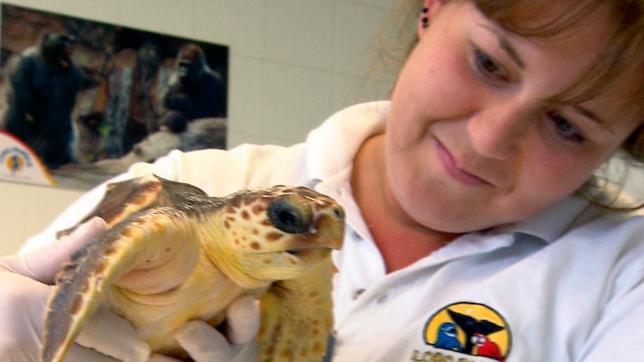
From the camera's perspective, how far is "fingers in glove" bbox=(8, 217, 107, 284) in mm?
524

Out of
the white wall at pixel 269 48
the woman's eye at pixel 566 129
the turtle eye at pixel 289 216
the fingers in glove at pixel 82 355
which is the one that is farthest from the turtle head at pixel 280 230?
the white wall at pixel 269 48

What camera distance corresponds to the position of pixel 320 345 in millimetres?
564

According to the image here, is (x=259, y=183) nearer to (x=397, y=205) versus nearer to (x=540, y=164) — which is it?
(x=397, y=205)

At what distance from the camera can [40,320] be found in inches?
21.6

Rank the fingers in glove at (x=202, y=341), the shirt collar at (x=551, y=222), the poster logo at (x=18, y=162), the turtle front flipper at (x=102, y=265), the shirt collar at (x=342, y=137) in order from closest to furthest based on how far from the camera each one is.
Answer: the turtle front flipper at (x=102, y=265) → the fingers in glove at (x=202, y=341) → the shirt collar at (x=551, y=222) → the shirt collar at (x=342, y=137) → the poster logo at (x=18, y=162)

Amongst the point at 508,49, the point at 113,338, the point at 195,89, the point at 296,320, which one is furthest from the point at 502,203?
the point at 195,89

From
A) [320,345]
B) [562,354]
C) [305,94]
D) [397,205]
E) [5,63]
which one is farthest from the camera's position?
[305,94]

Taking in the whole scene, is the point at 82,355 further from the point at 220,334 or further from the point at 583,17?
the point at 583,17

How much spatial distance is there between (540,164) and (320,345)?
30 cm

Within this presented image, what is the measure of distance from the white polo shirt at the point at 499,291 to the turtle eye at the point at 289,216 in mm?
254

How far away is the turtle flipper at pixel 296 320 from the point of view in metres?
0.55

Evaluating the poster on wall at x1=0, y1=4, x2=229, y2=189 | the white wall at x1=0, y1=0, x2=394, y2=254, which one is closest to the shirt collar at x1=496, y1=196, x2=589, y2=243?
the white wall at x1=0, y1=0, x2=394, y2=254

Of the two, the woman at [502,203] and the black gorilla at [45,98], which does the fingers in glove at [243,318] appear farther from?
the black gorilla at [45,98]

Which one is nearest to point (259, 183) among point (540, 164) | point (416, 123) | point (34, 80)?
point (416, 123)
